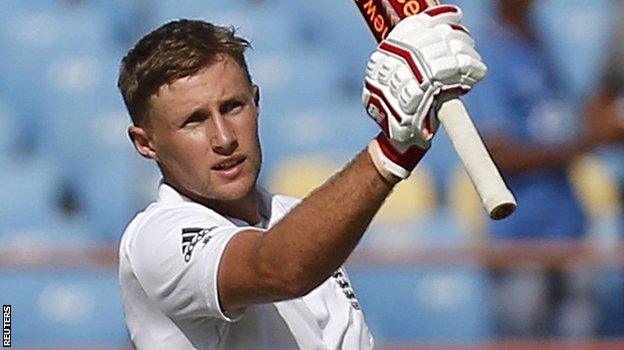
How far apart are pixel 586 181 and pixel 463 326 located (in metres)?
0.78

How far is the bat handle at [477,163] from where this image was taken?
2400mm

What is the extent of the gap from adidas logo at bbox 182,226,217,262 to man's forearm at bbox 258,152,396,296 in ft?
0.76

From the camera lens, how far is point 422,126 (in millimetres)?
2498

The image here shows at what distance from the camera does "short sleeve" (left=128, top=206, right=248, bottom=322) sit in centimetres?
274

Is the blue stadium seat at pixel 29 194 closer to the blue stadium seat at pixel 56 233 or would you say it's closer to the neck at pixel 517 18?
the blue stadium seat at pixel 56 233

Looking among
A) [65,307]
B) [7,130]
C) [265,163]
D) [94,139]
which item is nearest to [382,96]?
[65,307]

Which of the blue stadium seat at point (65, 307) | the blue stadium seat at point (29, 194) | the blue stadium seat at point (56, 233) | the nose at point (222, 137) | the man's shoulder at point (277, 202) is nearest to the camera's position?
the nose at point (222, 137)

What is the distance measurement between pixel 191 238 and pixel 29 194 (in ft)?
14.0


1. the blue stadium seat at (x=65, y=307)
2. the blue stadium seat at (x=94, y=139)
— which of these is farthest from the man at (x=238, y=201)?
the blue stadium seat at (x=94, y=139)

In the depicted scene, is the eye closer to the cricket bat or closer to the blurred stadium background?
the cricket bat

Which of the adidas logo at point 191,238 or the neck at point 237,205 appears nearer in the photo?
the adidas logo at point 191,238

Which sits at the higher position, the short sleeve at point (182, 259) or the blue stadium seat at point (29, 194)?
the short sleeve at point (182, 259)

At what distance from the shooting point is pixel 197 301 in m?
2.79

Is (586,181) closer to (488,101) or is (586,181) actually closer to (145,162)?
(488,101)
